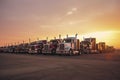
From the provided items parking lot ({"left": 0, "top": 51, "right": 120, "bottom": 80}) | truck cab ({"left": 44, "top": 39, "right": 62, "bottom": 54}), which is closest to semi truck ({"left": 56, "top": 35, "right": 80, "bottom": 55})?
truck cab ({"left": 44, "top": 39, "right": 62, "bottom": 54})

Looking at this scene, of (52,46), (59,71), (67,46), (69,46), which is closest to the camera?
(59,71)

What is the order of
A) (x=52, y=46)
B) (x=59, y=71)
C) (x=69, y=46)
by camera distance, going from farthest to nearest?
1. (x=52, y=46)
2. (x=69, y=46)
3. (x=59, y=71)

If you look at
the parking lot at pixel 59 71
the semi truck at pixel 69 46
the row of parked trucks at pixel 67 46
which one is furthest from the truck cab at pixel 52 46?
the parking lot at pixel 59 71

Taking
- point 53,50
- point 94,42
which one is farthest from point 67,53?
point 94,42

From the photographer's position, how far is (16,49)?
64438 mm

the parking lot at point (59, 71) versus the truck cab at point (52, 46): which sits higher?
the truck cab at point (52, 46)

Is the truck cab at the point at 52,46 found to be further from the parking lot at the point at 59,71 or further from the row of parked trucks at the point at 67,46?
the parking lot at the point at 59,71

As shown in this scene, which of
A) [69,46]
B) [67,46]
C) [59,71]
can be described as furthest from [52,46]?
[59,71]

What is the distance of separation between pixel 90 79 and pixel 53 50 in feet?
96.0

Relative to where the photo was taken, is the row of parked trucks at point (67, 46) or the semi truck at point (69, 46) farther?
the row of parked trucks at point (67, 46)

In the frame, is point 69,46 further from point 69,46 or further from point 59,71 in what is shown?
point 59,71

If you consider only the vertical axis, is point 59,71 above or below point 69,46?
below

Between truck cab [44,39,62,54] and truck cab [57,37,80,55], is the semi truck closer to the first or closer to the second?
truck cab [57,37,80,55]

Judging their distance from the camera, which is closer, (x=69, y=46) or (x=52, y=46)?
(x=69, y=46)
